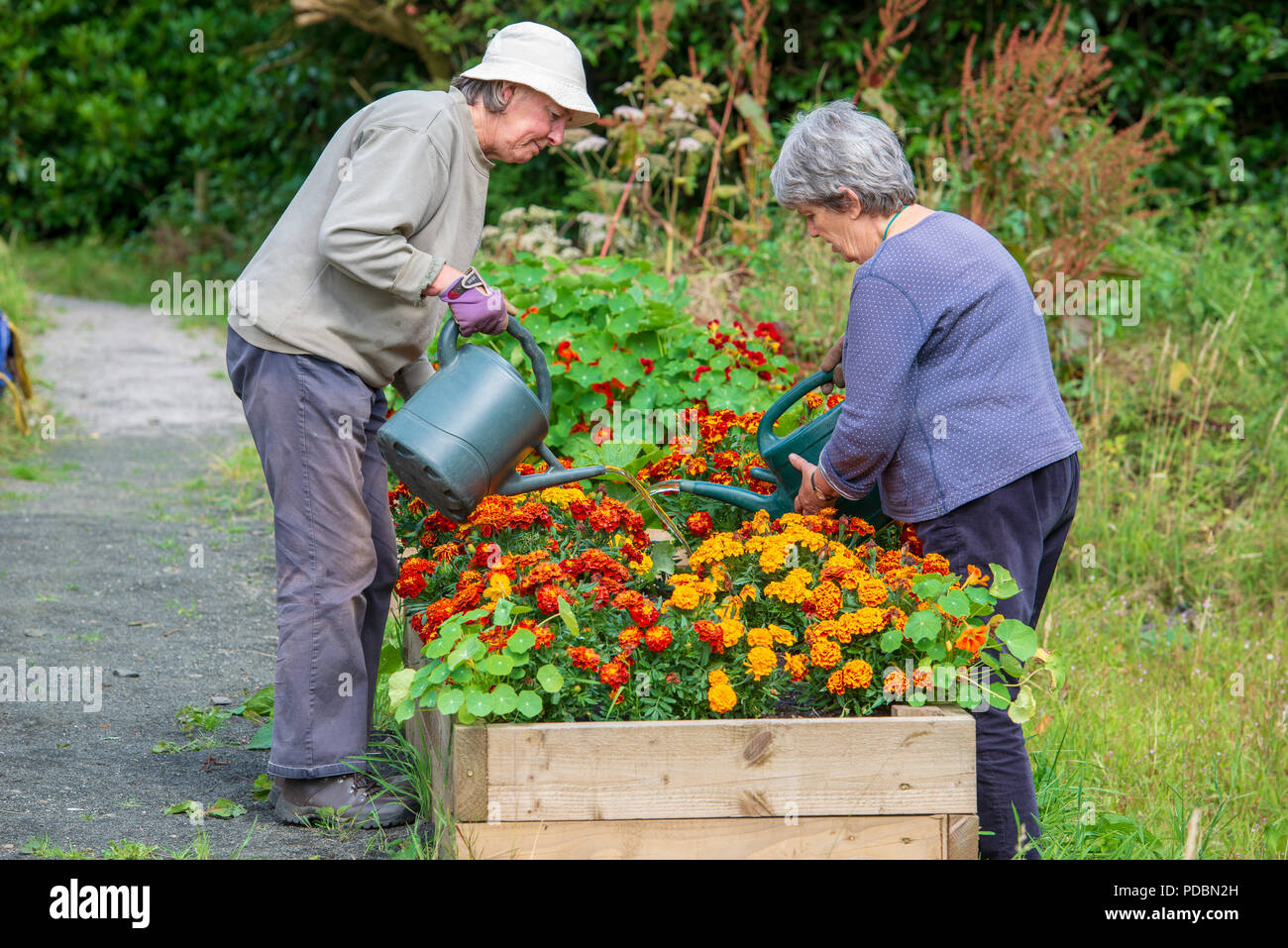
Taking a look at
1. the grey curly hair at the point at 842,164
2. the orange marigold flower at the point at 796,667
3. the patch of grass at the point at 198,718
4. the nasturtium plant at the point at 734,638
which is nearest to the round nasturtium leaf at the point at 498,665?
the nasturtium plant at the point at 734,638

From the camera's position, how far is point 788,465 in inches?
106

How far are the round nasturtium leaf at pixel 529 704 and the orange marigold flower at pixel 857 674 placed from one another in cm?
53

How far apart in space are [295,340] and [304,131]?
27.4ft

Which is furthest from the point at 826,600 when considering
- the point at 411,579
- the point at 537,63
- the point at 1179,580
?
the point at 1179,580

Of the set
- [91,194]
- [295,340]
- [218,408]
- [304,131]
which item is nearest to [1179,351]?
[295,340]

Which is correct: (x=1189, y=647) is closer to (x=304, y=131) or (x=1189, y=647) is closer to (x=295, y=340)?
(x=295, y=340)

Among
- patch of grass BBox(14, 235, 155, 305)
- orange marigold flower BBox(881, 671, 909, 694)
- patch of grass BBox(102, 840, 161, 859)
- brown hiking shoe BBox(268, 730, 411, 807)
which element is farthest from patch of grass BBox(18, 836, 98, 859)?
patch of grass BBox(14, 235, 155, 305)

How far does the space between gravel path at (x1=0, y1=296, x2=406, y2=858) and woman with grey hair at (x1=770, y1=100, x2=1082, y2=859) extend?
1173mm

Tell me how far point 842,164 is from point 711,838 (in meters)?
1.21

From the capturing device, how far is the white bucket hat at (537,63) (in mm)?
2436

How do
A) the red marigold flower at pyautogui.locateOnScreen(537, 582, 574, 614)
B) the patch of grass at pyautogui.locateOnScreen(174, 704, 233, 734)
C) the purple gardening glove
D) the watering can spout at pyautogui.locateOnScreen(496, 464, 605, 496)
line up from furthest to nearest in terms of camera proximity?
the patch of grass at pyautogui.locateOnScreen(174, 704, 233, 734)
the watering can spout at pyautogui.locateOnScreen(496, 464, 605, 496)
the purple gardening glove
the red marigold flower at pyautogui.locateOnScreen(537, 582, 574, 614)

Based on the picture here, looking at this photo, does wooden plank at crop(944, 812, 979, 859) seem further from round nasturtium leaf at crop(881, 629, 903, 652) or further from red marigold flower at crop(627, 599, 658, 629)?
red marigold flower at crop(627, 599, 658, 629)

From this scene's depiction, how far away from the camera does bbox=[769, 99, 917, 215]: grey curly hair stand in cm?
230

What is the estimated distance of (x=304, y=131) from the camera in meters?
10.1
